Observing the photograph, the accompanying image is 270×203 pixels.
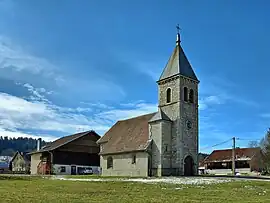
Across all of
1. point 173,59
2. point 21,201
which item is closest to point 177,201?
point 21,201

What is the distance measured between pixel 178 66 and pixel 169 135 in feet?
30.9

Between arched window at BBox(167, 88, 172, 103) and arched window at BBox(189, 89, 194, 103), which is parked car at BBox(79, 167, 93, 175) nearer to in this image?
arched window at BBox(167, 88, 172, 103)

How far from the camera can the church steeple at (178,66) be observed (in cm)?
4956

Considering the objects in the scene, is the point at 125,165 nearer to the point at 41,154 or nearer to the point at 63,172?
the point at 63,172

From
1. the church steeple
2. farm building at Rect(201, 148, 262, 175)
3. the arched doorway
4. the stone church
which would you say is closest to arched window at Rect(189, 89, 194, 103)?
the stone church

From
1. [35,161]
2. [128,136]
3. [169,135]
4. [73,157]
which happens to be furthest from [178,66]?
[35,161]

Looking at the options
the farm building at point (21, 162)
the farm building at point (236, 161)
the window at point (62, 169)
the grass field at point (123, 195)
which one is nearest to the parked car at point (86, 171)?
the window at point (62, 169)

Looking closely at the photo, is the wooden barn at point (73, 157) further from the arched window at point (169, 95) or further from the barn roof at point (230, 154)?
the barn roof at point (230, 154)

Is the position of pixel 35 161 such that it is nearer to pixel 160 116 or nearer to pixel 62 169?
pixel 62 169

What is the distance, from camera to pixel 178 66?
162ft

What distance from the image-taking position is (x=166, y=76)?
50.7 m

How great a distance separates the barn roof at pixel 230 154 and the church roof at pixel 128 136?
40.5m

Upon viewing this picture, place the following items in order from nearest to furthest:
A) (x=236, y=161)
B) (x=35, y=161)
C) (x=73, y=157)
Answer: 1. (x=73, y=157)
2. (x=35, y=161)
3. (x=236, y=161)

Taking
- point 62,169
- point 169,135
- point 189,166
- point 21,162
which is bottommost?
point 21,162
